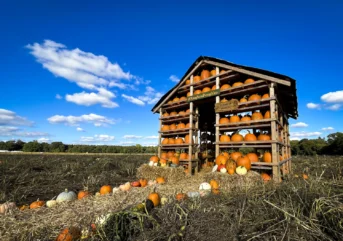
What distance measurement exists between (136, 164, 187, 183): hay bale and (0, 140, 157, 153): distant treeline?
217 feet

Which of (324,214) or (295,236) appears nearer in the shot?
(295,236)

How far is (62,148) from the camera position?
7131 centimetres

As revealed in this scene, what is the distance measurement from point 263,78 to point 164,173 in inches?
213

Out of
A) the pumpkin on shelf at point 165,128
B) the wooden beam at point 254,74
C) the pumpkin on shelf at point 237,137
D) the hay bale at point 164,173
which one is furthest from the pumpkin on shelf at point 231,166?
the pumpkin on shelf at point 165,128

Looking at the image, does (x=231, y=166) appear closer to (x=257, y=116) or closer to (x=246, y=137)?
(x=246, y=137)

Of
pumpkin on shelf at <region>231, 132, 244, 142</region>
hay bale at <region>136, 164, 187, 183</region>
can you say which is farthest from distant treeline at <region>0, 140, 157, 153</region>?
pumpkin on shelf at <region>231, 132, 244, 142</region>

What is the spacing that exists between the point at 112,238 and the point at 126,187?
3.45 meters

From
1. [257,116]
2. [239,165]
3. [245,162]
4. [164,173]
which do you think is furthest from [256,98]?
[164,173]

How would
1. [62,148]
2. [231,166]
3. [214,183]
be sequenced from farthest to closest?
[62,148]
[231,166]
[214,183]

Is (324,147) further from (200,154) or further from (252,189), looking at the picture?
(252,189)

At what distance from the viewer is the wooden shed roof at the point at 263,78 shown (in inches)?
266

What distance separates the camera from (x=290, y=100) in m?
9.28

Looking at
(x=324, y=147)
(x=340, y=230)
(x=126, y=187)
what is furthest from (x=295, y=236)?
(x=324, y=147)

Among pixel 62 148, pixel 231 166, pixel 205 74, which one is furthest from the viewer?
pixel 62 148
